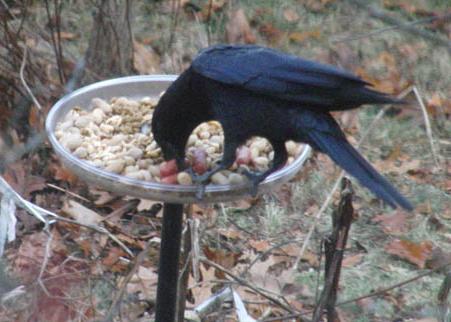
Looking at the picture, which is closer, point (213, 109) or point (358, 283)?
point (213, 109)

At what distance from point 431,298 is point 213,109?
174cm

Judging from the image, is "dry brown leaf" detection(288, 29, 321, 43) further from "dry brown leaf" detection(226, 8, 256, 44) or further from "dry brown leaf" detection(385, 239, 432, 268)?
"dry brown leaf" detection(385, 239, 432, 268)

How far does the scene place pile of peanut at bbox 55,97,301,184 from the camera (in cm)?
280

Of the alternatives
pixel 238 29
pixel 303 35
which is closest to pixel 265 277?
pixel 238 29

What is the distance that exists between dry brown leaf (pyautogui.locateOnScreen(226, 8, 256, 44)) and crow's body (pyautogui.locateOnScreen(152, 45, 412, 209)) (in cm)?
305

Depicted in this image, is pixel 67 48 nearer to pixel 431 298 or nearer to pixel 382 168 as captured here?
pixel 382 168

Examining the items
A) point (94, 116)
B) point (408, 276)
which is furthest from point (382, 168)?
point (94, 116)

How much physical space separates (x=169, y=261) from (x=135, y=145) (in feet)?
1.30

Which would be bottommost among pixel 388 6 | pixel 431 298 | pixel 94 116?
pixel 431 298

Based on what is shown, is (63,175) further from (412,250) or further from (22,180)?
(412,250)

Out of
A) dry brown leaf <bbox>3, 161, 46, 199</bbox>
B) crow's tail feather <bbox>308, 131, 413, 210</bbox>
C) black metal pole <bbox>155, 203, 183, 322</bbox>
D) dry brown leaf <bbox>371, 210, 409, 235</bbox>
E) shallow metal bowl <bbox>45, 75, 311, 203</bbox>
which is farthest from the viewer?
dry brown leaf <bbox>371, 210, 409, 235</bbox>

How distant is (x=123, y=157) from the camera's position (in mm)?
2857

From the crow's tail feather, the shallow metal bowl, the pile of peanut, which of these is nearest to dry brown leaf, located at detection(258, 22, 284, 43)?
the pile of peanut

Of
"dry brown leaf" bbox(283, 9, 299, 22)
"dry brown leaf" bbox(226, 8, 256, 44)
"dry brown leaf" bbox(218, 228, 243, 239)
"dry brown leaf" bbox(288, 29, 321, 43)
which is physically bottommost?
"dry brown leaf" bbox(218, 228, 243, 239)
